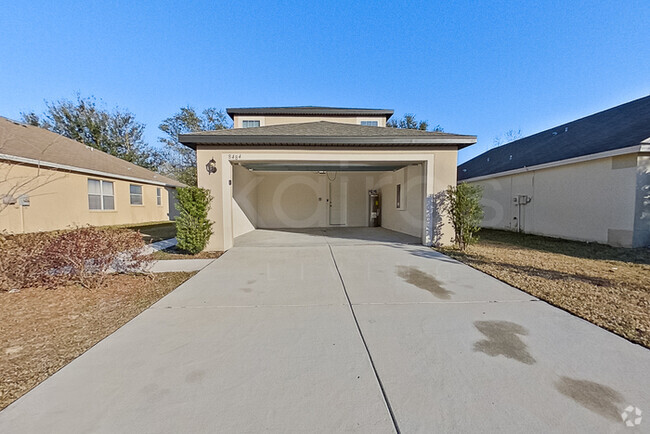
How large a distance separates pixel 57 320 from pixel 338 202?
37.7 ft

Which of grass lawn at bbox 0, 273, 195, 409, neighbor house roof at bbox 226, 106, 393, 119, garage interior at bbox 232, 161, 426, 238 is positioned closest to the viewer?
grass lawn at bbox 0, 273, 195, 409

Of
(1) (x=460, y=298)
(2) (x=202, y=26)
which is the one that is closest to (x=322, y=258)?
(1) (x=460, y=298)

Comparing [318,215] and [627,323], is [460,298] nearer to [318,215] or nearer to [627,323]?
[627,323]

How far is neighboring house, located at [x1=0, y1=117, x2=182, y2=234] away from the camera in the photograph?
8641 mm

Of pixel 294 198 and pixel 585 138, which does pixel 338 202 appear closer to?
pixel 294 198

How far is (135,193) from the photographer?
14.7 m

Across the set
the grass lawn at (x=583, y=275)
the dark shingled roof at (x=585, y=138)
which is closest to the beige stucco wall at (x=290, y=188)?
the grass lawn at (x=583, y=275)

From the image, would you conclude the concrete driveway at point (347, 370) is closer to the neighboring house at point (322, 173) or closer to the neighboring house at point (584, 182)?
the neighboring house at point (322, 173)

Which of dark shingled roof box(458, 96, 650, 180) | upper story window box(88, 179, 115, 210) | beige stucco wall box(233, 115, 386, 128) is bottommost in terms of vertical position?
upper story window box(88, 179, 115, 210)

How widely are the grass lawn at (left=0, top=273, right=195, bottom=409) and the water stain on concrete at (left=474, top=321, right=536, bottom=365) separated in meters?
4.09

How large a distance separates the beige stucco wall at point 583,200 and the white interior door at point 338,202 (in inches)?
306

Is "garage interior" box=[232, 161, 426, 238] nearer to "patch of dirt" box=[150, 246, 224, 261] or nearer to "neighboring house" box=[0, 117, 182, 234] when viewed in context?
"neighboring house" box=[0, 117, 182, 234]

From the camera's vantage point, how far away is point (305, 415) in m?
1.75

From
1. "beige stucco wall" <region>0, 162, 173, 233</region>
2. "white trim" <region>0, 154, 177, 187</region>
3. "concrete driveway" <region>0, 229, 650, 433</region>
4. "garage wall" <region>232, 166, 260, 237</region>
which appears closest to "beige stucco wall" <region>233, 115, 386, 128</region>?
"garage wall" <region>232, 166, 260, 237</region>
